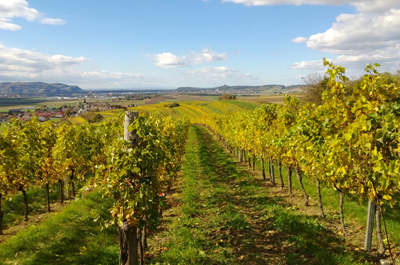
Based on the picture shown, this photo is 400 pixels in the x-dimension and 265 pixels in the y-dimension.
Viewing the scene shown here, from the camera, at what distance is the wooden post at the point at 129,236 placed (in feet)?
15.4

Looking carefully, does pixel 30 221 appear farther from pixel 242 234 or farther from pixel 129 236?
pixel 242 234

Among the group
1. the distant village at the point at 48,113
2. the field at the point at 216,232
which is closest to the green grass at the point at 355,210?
the field at the point at 216,232

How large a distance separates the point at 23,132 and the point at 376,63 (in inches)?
496

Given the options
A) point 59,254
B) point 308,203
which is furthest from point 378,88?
point 59,254

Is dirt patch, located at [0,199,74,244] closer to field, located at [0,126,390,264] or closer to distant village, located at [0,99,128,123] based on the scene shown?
field, located at [0,126,390,264]

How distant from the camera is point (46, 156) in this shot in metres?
11.9

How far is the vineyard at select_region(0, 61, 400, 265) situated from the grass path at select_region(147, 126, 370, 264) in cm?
4

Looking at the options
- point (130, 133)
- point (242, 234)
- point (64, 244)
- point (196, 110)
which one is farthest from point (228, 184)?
point (196, 110)

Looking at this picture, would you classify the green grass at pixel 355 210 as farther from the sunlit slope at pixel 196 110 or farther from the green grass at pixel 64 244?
the sunlit slope at pixel 196 110

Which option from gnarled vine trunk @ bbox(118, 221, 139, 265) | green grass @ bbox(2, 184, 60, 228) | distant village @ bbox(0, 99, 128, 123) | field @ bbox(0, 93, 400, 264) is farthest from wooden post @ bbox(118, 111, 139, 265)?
distant village @ bbox(0, 99, 128, 123)

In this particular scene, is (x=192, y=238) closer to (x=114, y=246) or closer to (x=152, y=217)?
(x=114, y=246)

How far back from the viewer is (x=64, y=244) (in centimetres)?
775

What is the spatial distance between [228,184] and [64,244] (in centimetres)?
914

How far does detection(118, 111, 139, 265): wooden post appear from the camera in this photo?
4.71 m
